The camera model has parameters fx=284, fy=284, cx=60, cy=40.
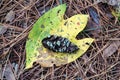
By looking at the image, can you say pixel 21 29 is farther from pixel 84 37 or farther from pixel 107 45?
pixel 107 45

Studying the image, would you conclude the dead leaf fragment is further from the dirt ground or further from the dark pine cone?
the dark pine cone

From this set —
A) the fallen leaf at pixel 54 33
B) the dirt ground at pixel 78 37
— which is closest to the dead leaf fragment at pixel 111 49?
the dirt ground at pixel 78 37

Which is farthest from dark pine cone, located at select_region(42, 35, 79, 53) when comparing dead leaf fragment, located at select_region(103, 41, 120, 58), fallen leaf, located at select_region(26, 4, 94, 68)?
dead leaf fragment, located at select_region(103, 41, 120, 58)

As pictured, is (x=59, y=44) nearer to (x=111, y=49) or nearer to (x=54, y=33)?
(x=54, y=33)

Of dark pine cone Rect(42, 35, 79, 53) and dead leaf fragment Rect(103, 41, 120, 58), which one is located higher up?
dark pine cone Rect(42, 35, 79, 53)

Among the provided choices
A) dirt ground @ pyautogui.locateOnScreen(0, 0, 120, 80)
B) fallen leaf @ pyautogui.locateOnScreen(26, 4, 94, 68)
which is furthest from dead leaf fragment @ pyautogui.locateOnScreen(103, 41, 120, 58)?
fallen leaf @ pyautogui.locateOnScreen(26, 4, 94, 68)

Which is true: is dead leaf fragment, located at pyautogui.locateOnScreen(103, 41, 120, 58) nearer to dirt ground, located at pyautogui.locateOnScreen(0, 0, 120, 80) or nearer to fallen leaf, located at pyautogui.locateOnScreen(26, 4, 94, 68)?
dirt ground, located at pyautogui.locateOnScreen(0, 0, 120, 80)

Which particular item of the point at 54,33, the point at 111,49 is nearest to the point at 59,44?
the point at 54,33

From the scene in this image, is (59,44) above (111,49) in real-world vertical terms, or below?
above
